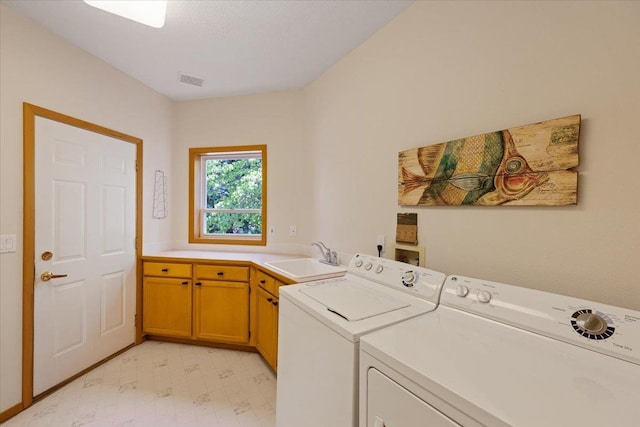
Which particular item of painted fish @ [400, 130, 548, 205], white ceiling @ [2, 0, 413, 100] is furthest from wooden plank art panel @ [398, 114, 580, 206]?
white ceiling @ [2, 0, 413, 100]

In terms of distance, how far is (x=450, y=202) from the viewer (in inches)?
54.1

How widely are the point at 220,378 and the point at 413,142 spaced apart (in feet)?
7.54

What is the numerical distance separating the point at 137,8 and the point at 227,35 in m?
0.69

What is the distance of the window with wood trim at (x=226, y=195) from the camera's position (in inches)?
118

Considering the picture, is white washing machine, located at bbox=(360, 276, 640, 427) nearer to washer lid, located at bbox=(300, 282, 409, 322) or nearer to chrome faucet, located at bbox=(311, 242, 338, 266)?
washer lid, located at bbox=(300, 282, 409, 322)

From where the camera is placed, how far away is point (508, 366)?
2.31 ft

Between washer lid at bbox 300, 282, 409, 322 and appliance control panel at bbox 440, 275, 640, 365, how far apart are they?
0.28 metres

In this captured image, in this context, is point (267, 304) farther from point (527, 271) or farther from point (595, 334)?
point (595, 334)

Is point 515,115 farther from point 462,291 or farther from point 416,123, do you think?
point 462,291

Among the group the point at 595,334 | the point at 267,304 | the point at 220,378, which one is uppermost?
the point at 595,334

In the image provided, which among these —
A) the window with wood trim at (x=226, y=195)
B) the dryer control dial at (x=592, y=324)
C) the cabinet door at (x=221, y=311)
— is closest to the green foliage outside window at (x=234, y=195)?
the window with wood trim at (x=226, y=195)

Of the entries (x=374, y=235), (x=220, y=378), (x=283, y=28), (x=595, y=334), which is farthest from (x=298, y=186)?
(x=595, y=334)

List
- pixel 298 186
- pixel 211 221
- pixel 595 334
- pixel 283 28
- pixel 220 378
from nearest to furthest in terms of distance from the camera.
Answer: pixel 595 334, pixel 283 28, pixel 220 378, pixel 298 186, pixel 211 221

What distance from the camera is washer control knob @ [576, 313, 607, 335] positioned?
2.54 feet
